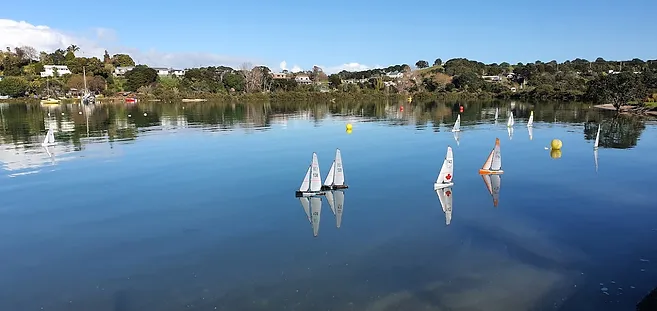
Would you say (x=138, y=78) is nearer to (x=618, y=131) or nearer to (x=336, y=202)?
(x=618, y=131)

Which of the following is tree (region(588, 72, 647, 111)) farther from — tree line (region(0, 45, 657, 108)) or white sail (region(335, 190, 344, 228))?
white sail (region(335, 190, 344, 228))

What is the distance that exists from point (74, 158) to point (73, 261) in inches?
946

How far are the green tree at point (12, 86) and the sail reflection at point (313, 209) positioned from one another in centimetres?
13819

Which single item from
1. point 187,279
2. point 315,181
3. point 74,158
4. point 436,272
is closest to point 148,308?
point 187,279

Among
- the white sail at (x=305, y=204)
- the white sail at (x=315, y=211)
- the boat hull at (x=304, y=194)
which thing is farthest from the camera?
A: the boat hull at (x=304, y=194)

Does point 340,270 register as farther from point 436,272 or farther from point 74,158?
point 74,158

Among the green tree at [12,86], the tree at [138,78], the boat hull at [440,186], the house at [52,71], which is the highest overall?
the house at [52,71]

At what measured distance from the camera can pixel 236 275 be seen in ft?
50.1

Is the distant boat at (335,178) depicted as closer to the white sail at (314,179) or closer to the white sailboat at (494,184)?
the white sail at (314,179)

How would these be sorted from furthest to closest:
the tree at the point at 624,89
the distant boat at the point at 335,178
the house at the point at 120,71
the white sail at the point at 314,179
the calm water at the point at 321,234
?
the house at the point at 120,71 < the tree at the point at 624,89 < the distant boat at the point at 335,178 < the white sail at the point at 314,179 < the calm water at the point at 321,234

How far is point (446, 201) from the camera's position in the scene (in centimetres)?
2394

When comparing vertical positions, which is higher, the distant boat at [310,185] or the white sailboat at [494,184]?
the distant boat at [310,185]

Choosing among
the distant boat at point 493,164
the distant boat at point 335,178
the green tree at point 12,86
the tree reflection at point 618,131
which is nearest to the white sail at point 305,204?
the distant boat at point 335,178

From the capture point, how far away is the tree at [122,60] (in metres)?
186
